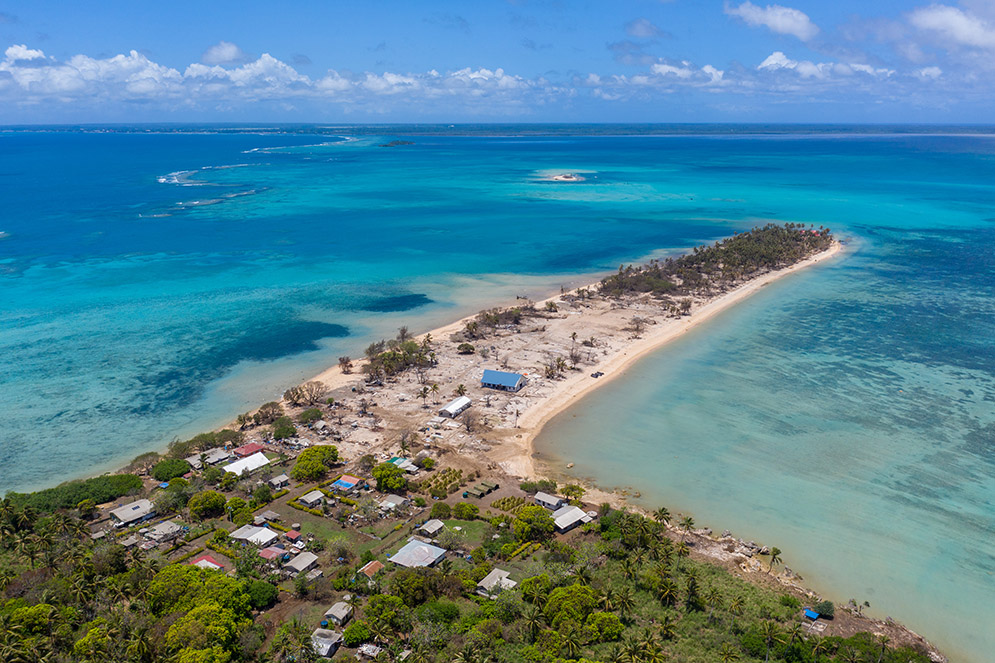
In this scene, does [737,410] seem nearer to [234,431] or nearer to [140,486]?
[234,431]

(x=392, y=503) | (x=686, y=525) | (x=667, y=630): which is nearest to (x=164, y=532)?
(x=392, y=503)

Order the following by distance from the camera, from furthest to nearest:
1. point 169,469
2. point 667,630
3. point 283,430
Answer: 1. point 283,430
2. point 169,469
3. point 667,630

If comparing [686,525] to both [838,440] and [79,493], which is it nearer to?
[838,440]

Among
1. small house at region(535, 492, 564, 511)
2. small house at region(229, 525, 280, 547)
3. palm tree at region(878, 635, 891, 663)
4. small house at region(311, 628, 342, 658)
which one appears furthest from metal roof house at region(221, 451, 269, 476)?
palm tree at region(878, 635, 891, 663)

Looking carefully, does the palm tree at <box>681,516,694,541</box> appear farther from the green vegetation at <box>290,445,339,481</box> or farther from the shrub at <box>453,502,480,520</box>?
the green vegetation at <box>290,445,339,481</box>

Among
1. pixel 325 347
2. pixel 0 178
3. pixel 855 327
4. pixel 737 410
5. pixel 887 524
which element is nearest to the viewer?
pixel 887 524

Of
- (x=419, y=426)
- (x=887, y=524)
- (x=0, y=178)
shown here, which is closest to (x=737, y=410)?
(x=887, y=524)
